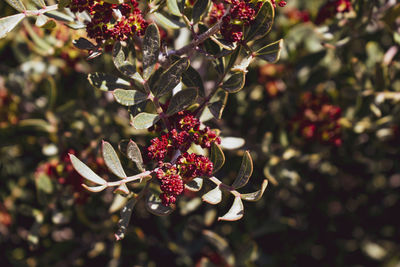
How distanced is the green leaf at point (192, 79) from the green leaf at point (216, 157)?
24 cm

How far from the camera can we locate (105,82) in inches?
52.9

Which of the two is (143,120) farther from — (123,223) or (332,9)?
(332,9)

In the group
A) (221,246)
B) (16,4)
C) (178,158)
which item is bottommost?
(221,246)

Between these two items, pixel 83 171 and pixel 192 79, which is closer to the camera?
pixel 83 171

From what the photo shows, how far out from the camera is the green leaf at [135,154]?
4.06ft

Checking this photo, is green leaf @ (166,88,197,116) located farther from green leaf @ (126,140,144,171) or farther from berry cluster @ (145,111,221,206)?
green leaf @ (126,140,144,171)

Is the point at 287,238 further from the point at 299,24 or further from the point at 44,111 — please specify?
the point at 44,111

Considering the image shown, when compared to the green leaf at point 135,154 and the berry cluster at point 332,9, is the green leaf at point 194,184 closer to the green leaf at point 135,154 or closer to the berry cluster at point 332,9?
the green leaf at point 135,154

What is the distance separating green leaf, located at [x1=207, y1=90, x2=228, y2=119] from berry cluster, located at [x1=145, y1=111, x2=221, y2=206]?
85mm

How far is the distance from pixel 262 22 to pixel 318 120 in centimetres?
101

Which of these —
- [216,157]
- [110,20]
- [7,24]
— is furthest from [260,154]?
[7,24]

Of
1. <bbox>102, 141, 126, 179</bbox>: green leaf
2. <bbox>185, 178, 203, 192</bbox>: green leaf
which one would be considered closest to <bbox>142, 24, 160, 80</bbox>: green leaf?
<bbox>102, 141, 126, 179</bbox>: green leaf

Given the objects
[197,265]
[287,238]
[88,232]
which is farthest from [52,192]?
[287,238]

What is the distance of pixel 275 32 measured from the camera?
7.22 feet
